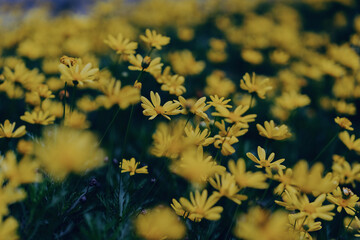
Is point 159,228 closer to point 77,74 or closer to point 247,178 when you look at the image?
point 247,178

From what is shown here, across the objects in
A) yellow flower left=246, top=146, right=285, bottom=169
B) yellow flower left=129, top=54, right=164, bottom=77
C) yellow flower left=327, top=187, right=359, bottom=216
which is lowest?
yellow flower left=327, top=187, right=359, bottom=216

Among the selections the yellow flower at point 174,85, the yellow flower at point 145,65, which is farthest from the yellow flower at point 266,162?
the yellow flower at point 145,65

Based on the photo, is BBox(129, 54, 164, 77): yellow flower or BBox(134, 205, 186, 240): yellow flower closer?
BBox(134, 205, 186, 240): yellow flower

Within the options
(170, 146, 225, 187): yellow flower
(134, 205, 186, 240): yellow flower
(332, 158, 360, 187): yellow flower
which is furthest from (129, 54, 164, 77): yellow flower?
(332, 158, 360, 187): yellow flower

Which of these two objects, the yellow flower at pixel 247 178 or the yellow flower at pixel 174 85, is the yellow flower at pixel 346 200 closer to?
the yellow flower at pixel 247 178

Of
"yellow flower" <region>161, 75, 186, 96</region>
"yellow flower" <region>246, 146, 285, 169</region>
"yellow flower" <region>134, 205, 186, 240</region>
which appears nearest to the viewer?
"yellow flower" <region>134, 205, 186, 240</region>

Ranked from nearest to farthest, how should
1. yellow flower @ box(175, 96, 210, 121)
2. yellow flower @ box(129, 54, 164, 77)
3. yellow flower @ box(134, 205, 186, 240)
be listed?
yellow flower @ box(134, 205, 186, 240), yellow flower @ box(175, 96, 210, 121), yellow flower @ box(129, 54, 164, 77)

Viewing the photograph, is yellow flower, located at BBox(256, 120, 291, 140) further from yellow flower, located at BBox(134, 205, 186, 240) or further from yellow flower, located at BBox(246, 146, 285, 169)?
yellow flower, located at BBox(134, 205, 186, 240)

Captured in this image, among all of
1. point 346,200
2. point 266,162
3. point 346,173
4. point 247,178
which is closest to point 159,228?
point 247,178

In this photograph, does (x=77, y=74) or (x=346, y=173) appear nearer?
(x=77, y=74)

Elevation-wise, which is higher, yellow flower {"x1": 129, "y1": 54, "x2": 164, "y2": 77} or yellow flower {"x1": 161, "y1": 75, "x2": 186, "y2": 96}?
yellow flower {"x1": 129, "y1": 54, "x2": 164, "y2": 77}

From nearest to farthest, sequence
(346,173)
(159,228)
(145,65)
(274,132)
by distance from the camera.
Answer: (159,228) → (274,132) → (145,65) → (346,173)
